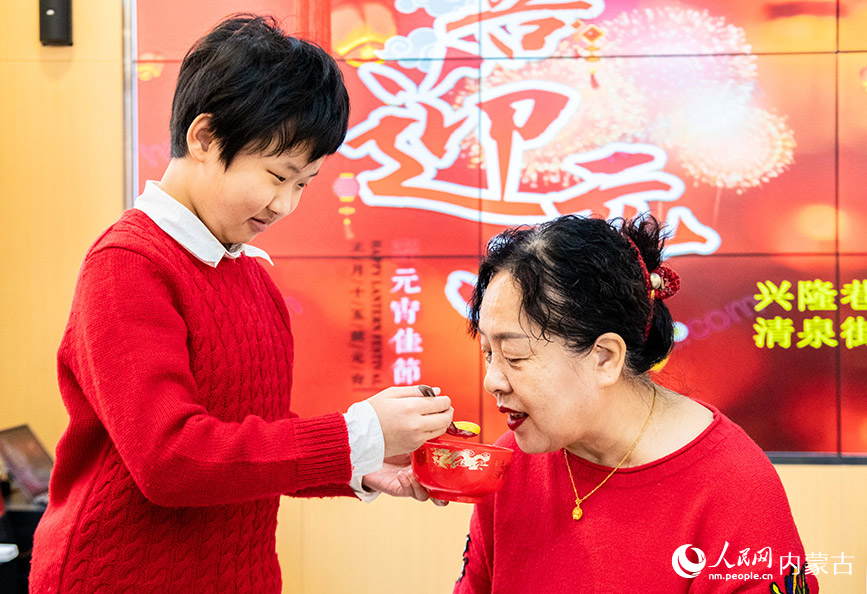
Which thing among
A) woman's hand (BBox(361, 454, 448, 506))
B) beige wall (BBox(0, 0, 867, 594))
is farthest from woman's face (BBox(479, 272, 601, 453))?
beige wall (BBox(0, 0, 867, 594))

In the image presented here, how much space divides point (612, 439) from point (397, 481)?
40 cm

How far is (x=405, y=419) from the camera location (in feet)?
3.72

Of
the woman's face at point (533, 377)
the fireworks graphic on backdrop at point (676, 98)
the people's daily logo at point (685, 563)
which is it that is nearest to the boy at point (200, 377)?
the woman's face at point (533, 377)

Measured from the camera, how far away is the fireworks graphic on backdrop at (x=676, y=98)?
122 inches

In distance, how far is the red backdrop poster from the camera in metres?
3.08

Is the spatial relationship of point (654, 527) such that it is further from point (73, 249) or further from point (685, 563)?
point (73, 249)

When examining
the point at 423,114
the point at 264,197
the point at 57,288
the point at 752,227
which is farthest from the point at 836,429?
the point at 57,288

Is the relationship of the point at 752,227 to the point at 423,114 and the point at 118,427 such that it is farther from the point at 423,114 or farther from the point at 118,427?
the point at 118,427

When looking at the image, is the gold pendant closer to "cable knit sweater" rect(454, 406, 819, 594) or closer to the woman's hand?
Answer: "cable knit sweater" rect(454, 406, 819, 594)

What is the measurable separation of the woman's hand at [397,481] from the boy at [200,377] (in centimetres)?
26

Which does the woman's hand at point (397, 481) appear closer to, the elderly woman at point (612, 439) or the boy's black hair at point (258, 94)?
the elderly woman at point (612, 439)

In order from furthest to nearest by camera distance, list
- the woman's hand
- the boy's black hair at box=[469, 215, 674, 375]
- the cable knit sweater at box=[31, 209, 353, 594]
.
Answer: the woman's hand, the boy's black hair at box=[469, 215, 674, 375], the cable knit sweater at box=[31, 209, 353, 594]

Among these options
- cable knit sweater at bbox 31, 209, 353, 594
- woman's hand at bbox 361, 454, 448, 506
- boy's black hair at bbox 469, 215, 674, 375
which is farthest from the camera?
woman's hand at bbox 361, 454, 448, 506

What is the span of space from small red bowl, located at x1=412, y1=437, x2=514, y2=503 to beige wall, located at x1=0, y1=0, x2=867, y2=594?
1982 mm
